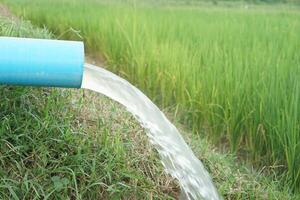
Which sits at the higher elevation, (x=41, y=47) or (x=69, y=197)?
(x=41, y=47)

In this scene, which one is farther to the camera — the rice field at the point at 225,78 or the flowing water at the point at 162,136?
the rice field at the point at 225,78

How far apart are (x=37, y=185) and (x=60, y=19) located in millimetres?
4030

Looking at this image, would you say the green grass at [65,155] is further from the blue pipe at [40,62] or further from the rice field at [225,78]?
the rice field at [225,78]

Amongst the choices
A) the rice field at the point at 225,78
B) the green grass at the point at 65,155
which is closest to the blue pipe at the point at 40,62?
the green grass at the point at 65,155

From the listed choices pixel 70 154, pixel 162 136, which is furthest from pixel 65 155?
pixel 162 136

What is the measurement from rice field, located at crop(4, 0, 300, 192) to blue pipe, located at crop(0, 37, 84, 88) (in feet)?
3.30

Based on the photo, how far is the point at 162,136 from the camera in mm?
1942

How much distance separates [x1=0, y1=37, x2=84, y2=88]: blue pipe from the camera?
1260 mm

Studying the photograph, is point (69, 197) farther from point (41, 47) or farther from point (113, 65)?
point (113, 65)

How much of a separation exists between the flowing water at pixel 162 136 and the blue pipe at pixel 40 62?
404 mm

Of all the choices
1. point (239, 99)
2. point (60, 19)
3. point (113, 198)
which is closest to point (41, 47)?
point (113, 198)

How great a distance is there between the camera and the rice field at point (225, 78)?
7.48ft

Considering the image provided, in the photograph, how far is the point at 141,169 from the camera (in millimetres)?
1793

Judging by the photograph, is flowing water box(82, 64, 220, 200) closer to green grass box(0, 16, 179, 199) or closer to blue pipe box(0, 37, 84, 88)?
green grass box(0, 16, 179, 199)
